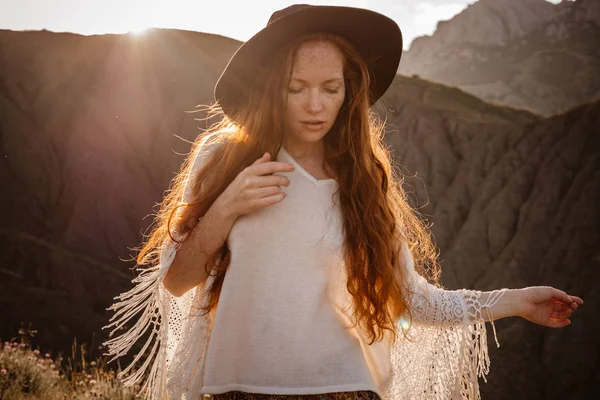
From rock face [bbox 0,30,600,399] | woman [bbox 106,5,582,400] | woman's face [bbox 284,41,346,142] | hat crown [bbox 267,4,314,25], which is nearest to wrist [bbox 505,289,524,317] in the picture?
woman [bbox 106,5,582,400]

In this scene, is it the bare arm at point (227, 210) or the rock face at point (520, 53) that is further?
the rock face at point (520, 53)

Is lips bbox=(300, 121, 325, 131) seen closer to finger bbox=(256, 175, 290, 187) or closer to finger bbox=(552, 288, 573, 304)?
finger bbox=(256, 175, 290, 187)

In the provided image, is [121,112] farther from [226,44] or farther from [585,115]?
[585,115]

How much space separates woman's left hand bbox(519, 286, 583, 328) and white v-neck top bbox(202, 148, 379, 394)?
0.62 meters

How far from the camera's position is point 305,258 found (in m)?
1.91

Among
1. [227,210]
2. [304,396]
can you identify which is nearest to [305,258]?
[227,210]

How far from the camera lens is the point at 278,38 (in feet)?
6.61

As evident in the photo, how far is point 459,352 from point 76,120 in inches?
651

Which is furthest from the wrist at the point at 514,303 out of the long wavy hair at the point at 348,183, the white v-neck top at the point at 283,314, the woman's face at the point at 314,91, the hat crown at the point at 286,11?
the hat crown at the point at 286,11

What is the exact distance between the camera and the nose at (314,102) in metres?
1.96

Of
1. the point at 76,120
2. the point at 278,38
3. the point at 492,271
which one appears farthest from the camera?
the point at 76,120

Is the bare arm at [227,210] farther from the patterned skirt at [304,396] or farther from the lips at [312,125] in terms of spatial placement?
the patterned skirt at [304,396]

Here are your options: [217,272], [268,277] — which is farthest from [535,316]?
[217,272]

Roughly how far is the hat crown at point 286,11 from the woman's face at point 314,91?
12cm
